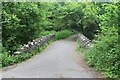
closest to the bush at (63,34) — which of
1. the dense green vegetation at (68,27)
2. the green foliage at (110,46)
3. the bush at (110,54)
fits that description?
the dense green vegetation at (68,27)

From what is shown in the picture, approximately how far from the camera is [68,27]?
41812 mm

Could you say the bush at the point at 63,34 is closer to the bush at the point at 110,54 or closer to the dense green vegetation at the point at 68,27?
the dense green vegetation at the point at 68,27

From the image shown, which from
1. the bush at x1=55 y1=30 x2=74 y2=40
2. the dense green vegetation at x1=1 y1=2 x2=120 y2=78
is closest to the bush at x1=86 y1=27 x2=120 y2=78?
the dense green vegetation at x1=1 y1=2 x2=120 y2=78

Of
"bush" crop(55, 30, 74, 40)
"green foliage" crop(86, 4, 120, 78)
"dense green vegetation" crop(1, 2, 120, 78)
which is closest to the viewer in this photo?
"green foliage" crop(86, 4, 120, 78)

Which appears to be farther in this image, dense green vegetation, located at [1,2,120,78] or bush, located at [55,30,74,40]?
bush, located at [55,30,74,40]

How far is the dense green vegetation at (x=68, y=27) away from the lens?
33.0ft

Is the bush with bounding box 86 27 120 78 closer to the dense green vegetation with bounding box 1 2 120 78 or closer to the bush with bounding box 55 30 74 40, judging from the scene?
the dense green vegetation with bounding box 1 2 120 78

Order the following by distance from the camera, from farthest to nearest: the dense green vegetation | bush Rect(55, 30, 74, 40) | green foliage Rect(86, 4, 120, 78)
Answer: bush Rect(55, 30, 74, 40)
the dense green vegetation
green foliage Rect(86, 4, 120, 78)

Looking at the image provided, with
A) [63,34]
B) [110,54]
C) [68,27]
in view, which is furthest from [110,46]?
[68,27]

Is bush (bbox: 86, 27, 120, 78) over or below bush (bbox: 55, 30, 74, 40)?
over

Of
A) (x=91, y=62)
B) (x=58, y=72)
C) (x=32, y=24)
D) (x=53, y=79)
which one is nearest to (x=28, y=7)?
(x=32, y=24)

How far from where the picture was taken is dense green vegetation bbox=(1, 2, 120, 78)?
1007 centimetres

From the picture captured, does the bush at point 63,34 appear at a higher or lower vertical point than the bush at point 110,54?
lower

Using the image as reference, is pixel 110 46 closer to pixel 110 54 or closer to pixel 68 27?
pixel 110 54
